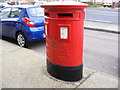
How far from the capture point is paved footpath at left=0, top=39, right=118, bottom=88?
9.59 feet

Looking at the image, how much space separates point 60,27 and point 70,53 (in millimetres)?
520

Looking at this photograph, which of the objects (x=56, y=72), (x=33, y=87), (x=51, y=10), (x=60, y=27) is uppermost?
(x=51, y=10)

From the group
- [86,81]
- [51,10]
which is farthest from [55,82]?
[51,10]

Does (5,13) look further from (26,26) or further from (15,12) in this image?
(26,26)

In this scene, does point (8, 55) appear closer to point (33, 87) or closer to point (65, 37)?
point (33, 87)

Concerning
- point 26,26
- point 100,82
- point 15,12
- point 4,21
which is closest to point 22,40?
point 26,26

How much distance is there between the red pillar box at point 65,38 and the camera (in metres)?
2.70

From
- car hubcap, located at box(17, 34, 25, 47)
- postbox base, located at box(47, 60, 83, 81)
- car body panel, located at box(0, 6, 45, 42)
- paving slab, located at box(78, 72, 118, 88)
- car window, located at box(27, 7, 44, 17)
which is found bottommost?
paving slab, located at box(78, 72, 118, 88)

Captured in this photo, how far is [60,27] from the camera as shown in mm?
2773

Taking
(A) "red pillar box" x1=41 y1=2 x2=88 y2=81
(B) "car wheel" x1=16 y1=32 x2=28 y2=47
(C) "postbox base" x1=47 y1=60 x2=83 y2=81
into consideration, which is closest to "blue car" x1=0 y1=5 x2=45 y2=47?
(B) "car wheel" x1=16 y1=32 x2=28 y2=47

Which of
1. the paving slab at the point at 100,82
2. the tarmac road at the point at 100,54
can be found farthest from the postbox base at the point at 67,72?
the tarmac road at the point at 100,54

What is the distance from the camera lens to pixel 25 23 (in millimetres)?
5305

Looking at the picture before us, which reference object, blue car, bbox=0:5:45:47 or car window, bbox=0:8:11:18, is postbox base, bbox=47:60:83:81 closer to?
blue car, bbox=0:5:45:47

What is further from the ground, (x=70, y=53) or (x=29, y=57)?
(x=70, y=53)
